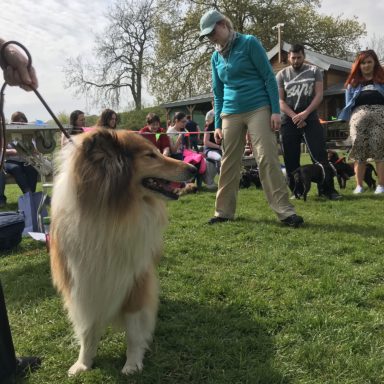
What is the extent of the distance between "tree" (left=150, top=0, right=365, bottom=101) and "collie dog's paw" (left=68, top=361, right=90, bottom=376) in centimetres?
2948

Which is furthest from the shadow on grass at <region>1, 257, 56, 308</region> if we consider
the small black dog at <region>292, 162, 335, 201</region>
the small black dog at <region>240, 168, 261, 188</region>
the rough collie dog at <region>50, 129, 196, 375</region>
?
the small black dog at <region>240, 168, 261, 188</region>

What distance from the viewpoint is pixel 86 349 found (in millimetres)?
2264

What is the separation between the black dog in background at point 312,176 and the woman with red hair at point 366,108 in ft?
1.81

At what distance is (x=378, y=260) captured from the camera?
3.59 metres

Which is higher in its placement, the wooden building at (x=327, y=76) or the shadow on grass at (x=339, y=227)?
the wooden building at (x=327, y=76)

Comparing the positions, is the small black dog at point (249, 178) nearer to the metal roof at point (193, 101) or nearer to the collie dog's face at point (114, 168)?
the collie dog's face at point (114, 168)

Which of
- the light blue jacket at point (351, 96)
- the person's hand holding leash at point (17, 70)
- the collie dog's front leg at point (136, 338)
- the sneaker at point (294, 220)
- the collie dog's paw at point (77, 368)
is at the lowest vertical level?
the collie dog's paw at point (77, 368)

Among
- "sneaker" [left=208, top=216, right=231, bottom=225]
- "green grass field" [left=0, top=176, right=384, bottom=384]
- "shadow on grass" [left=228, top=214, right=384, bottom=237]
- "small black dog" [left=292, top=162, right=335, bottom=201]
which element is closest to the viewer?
"green grass field" [left=0, top=176, right=384, bottom=384]

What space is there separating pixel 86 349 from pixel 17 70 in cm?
156

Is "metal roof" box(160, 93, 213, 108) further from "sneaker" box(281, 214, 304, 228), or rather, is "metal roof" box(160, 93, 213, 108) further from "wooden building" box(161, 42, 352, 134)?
"sneaker" box(281, 214, 304, 228)

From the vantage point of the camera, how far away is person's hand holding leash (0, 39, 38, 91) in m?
2.11

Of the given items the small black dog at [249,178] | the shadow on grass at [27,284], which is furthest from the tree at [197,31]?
the shadow on grass at [27,284]

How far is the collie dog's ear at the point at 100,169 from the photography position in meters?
2.04

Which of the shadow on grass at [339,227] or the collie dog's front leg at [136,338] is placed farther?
the shadow on grass at [339,227]
